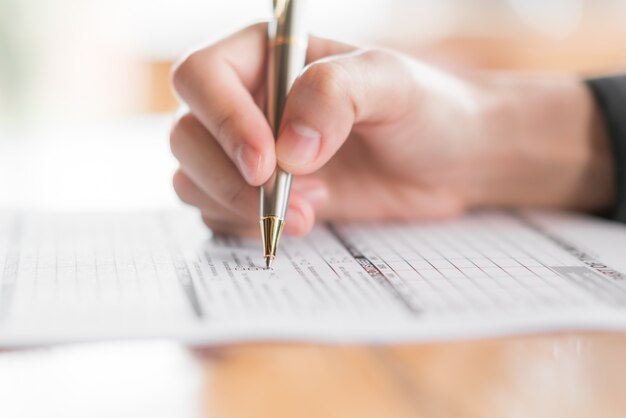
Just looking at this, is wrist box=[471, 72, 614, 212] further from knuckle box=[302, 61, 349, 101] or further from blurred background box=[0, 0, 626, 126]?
blurred background box=[0, 0, 626, 126]

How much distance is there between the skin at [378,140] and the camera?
1.61 ft

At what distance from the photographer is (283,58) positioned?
536mm

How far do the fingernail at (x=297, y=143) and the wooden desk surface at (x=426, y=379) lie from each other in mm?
164

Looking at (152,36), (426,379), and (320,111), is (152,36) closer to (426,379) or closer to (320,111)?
(320,111)

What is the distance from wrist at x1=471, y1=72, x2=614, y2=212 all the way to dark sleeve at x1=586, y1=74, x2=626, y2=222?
18 mm

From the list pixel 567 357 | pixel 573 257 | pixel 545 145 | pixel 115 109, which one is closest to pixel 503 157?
pixel 545 145


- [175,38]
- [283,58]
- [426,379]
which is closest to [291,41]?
[283,58]

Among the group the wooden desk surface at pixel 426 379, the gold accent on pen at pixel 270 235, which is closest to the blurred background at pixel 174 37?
the gold accent on pen at pixel 270 235

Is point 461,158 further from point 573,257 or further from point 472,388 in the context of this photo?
point 472,388

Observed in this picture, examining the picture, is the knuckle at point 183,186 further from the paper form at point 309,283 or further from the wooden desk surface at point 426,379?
the wooden desk surface at point 426,379

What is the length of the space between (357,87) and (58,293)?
235 millimetres

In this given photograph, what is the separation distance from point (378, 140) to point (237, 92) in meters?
0.15

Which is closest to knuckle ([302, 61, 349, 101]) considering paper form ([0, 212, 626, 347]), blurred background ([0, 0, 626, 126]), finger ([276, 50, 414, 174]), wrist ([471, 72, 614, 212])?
finger ([276, 50, 414, 174])

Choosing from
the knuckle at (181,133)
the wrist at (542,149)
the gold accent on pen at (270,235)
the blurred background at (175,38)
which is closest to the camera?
the gold accent on pen at (270,235)
